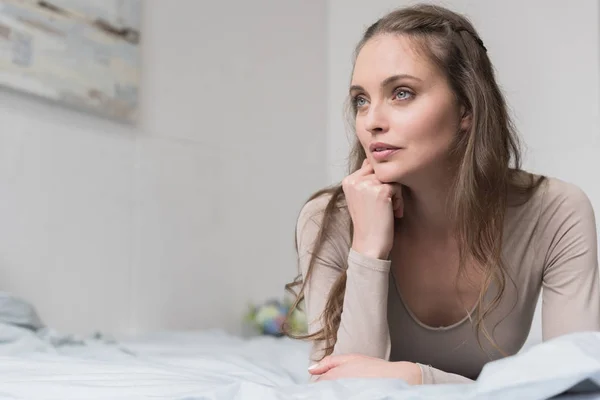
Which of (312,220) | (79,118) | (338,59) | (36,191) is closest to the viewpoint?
(312,220)

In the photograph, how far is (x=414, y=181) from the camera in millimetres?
1241

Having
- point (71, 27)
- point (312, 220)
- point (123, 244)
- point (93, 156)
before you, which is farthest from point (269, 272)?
point (312, 220)

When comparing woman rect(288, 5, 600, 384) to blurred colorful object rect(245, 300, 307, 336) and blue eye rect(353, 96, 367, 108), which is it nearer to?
blue eye rect(353, 96, 367, 108)

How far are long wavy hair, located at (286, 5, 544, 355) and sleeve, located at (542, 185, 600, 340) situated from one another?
0.07 m

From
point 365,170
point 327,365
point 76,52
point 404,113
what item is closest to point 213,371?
point 327,365

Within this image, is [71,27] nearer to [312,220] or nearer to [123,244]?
[123,244]

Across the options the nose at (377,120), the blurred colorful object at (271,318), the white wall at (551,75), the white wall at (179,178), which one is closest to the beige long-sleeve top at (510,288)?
the nose at (377,120)

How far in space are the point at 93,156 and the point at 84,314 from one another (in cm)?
51

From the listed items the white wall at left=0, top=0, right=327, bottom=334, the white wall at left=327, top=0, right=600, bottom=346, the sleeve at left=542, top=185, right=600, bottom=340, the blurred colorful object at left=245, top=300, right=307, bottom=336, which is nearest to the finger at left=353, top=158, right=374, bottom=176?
the sleeve at left=542, top=185, right=600, bottom=340

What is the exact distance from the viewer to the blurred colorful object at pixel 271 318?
8.87 feet

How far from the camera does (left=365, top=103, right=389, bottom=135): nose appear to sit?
1.20 meters

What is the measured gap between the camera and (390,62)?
3.99ft

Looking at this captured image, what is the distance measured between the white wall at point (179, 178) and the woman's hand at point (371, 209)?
4.06 feet

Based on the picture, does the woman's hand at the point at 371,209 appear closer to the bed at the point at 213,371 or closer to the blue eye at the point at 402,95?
the blue eye at the point at 402,95
